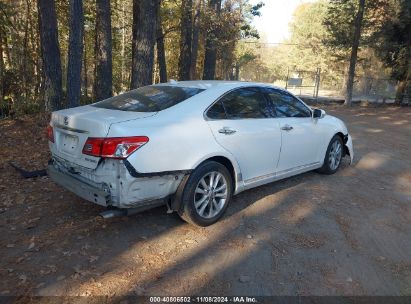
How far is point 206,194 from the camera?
14.1 ft

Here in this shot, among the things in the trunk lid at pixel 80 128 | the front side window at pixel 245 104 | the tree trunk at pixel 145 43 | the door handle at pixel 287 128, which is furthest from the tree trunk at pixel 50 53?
the door handle at pixel 287 128

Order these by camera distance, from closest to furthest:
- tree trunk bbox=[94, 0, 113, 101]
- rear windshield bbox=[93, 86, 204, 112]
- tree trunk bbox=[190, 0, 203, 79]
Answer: rear windshield bbox=[93, 86, 204, 112]
tree trunk bbox=[94, 0, 113, 101]
tree trunk bbox=[190, 0, 203, 79]

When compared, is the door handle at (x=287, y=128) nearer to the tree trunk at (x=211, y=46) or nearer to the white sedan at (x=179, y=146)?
the white sedan at (x=179, y=146)

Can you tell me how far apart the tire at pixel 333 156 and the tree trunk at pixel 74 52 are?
5.75 m

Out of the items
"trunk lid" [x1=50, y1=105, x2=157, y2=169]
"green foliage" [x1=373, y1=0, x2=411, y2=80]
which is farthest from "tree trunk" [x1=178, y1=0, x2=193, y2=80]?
"trunk lid" [x1=50, y1=105, x2=157, y2=169]

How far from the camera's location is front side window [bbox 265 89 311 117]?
17.4 ft

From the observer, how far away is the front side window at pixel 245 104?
183 inches

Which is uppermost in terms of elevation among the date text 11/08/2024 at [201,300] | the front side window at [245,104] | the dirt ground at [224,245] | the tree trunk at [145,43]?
the tree trunk at [145,43]

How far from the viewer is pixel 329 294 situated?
3223mm

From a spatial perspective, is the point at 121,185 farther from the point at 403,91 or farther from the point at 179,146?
the point at 403,91

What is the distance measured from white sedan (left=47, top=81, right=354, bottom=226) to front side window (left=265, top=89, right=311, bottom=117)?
2cm

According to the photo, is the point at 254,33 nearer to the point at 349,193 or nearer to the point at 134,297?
the point at 349,193

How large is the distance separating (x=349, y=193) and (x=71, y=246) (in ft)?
13.1

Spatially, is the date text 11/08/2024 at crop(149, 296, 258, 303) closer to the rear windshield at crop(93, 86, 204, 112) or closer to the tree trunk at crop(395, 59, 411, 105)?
the rear windshield at crop(93, 86, 204, 112)
